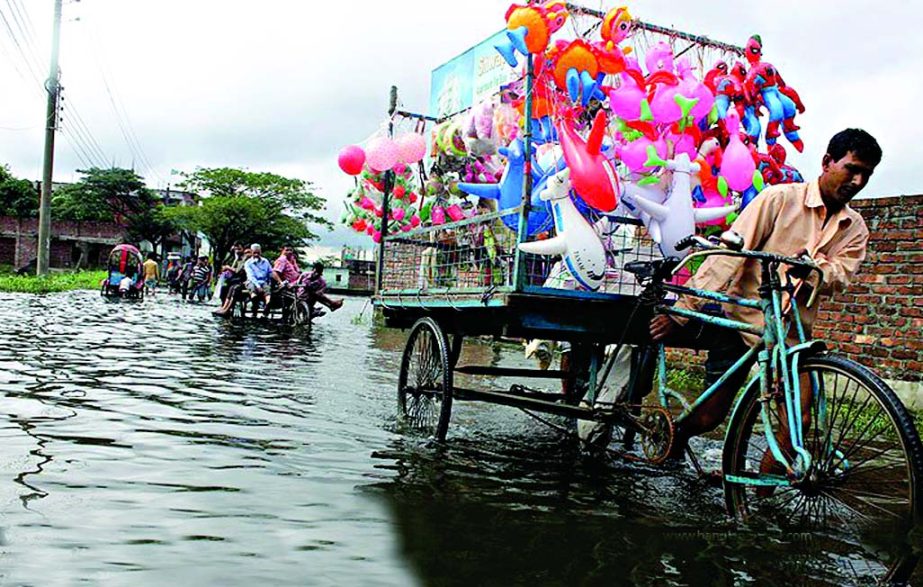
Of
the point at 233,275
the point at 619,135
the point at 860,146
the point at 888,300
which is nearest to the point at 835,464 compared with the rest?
the point at 860,146

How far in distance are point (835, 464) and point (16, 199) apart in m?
64.9

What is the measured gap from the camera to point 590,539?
3549 mm

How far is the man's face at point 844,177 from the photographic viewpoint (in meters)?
3.93

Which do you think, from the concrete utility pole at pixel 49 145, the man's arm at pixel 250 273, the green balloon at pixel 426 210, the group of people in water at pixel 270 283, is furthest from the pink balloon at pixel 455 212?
the concrete utility pole at pixel 49 145

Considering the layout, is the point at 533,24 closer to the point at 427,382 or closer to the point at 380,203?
the point at 427,382

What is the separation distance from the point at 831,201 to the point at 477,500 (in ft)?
7.25

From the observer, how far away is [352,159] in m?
6.91

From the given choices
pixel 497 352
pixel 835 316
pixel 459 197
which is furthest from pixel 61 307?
pixel 835 316

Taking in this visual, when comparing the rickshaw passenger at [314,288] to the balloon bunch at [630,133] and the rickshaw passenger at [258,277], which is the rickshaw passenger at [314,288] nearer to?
the rickshaw passenger at [258,277]

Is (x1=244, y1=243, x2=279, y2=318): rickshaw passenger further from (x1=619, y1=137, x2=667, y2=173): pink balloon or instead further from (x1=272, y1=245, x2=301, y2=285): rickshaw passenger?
(x1=619, y1=137, x2=667, y2=173): pink balloon

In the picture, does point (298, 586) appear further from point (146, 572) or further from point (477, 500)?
point (477, 500)

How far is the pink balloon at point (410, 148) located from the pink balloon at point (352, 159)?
0.36 meters

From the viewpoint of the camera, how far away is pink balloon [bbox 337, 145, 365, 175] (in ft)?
22.6

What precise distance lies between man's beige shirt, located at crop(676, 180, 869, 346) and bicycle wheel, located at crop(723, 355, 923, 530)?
0.56 metres
